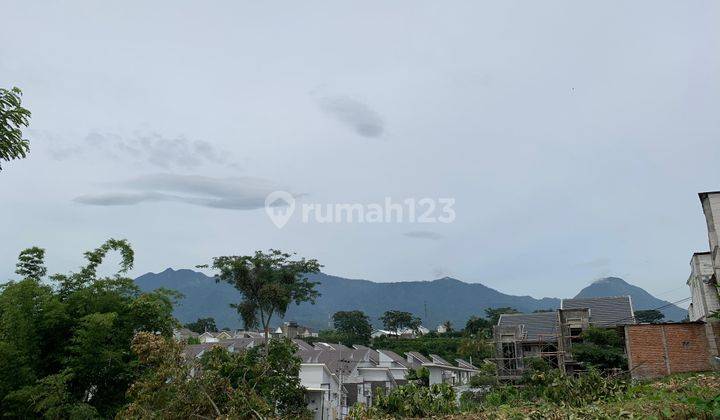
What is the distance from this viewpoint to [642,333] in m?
20.9

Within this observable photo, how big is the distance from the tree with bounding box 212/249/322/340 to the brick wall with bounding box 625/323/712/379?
1812cm

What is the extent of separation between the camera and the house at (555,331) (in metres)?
32.2

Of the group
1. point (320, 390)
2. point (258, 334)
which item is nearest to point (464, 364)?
point (258, 334)

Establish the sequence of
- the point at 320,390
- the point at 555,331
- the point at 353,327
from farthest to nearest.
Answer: the point at 353,327 → the point at 555,331 → the point at 320,390

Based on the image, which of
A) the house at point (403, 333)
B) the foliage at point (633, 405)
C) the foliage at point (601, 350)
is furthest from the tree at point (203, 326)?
the foliage at point (633, 405)

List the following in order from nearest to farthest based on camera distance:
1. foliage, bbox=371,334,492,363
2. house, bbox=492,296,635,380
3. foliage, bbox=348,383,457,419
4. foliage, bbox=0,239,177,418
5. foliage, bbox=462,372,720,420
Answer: foliage, bbox=462,372,720,420 → foliage, bbox=348,383,457,419 → foliage, bbox=0,239,177,418 → house, bbox=492,296,635,380 → foliage, bbox=371,334,492,363

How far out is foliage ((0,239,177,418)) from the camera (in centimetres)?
1284

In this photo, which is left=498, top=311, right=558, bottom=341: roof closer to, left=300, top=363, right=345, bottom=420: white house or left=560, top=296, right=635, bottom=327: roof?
left=560, top=296, right=635, bottom=327: roof

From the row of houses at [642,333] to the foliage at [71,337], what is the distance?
1449 centimetres

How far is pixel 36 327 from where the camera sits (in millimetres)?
13781

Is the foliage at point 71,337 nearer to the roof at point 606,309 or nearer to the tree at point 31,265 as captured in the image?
the tree at point 31,265

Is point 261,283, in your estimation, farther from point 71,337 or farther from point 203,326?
point 203,326

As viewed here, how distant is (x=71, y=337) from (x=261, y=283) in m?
14.9

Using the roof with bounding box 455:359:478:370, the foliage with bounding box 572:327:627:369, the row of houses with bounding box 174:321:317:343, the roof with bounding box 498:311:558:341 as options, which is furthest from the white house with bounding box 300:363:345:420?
the roof with bounding box 455:359:478:370
